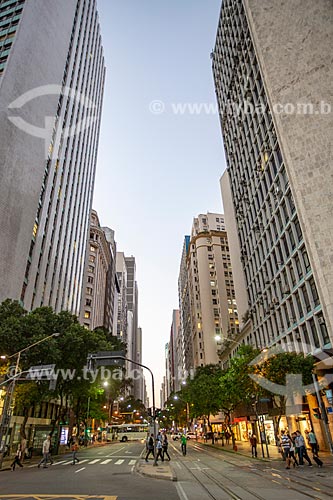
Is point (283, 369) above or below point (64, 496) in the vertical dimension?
above

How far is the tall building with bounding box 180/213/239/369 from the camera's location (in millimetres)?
102625

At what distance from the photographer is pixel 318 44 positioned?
997 inches

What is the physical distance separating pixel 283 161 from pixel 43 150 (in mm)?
33972

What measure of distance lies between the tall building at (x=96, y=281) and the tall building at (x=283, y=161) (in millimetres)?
50080

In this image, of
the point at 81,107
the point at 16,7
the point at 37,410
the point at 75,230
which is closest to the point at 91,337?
the point at 37,410

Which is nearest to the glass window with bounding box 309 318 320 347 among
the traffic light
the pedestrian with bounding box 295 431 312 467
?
the traffic light

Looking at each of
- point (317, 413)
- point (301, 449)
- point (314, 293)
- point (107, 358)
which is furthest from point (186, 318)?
point (107, 358)

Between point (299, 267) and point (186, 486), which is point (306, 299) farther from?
point (186, 486)

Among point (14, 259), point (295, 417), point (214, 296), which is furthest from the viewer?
point (214, 296)

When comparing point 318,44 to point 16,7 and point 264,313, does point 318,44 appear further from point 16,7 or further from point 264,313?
point 16,7

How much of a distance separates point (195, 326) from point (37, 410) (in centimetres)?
6830

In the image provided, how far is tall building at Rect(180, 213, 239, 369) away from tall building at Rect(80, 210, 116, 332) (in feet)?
94.8

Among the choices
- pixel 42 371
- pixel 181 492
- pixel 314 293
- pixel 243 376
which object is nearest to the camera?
pixel 181 492

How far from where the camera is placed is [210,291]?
4284 inches
